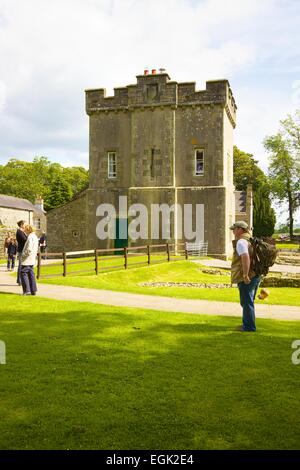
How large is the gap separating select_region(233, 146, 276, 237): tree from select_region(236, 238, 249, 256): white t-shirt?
4624 centimetres

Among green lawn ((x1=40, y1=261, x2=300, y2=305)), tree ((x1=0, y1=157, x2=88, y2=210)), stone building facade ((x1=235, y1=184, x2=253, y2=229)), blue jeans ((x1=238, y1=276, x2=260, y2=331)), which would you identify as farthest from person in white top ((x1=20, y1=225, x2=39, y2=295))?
tree ((x1=0, y1=157, x2=88, y2=210))

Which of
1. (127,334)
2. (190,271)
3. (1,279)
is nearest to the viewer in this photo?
(127,334)

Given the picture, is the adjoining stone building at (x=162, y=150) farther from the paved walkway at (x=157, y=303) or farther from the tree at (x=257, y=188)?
the tree at (x=257, y=188)

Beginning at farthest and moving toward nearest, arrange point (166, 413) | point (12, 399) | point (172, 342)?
point (172, 342)
point (12, 399)
point (166, 413)

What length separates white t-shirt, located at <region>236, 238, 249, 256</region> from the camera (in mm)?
7598

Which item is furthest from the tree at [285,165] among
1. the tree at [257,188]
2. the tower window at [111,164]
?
the tower window at [111,164]

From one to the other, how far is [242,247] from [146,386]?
3.34 meters

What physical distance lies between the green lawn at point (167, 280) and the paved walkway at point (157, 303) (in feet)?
3.13

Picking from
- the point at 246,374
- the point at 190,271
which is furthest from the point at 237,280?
the point at 190,271

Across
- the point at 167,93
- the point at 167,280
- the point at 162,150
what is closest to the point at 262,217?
the point at 162,150

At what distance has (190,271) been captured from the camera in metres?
22.3

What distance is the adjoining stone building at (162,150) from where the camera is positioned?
27891 millimetres
